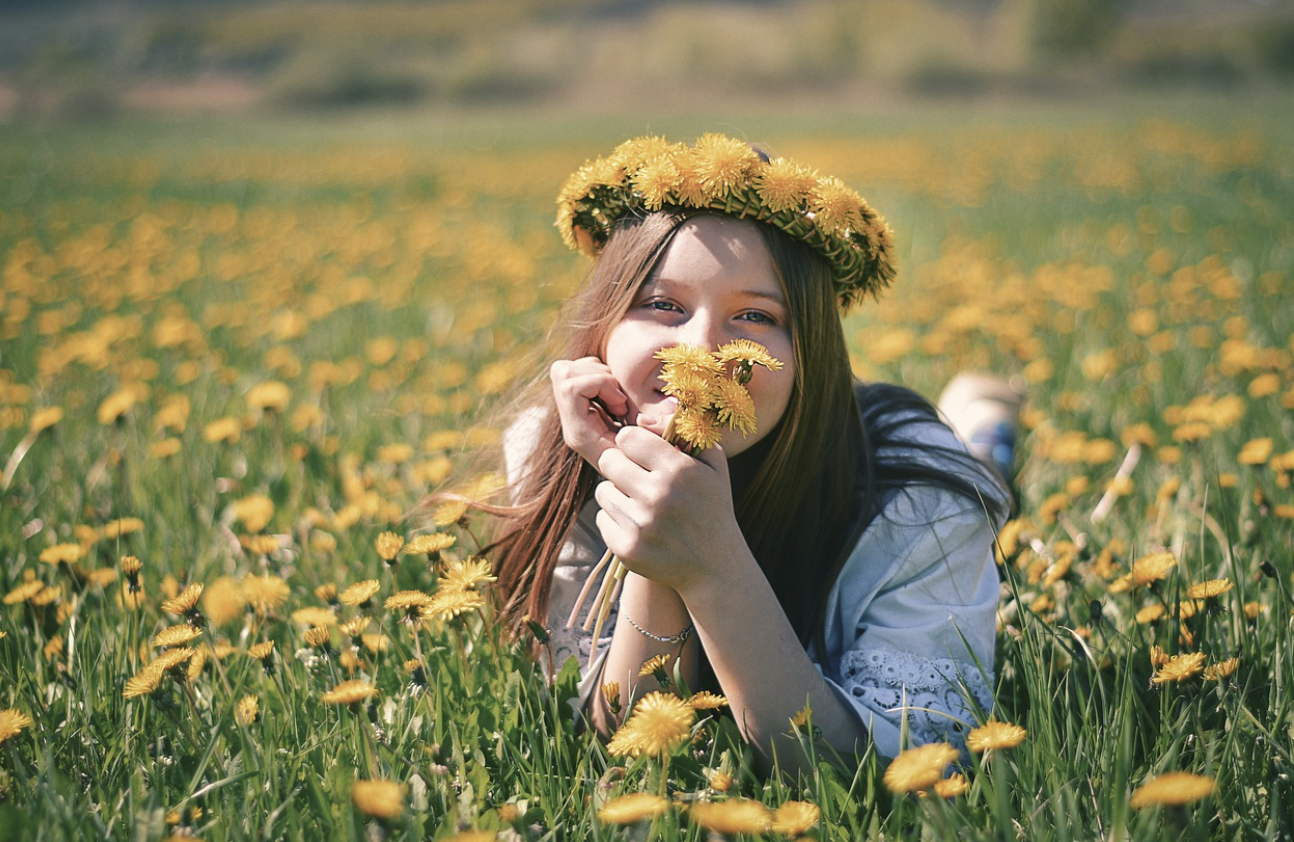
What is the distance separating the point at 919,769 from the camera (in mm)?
969

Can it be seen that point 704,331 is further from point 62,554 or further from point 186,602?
point 62,554

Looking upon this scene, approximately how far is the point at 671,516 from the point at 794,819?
0.38 metres

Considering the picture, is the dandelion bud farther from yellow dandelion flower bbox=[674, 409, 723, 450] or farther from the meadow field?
yellow dandelion flower bbox=[674, 409, 723, 450]

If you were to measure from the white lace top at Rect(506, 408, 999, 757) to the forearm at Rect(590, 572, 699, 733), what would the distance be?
105 mm

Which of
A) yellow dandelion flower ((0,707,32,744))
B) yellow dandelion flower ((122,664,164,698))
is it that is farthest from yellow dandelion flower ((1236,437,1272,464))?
yellow dandelion flower ((0,707,32,744))

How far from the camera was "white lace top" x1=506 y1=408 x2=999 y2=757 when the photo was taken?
4.63 feet

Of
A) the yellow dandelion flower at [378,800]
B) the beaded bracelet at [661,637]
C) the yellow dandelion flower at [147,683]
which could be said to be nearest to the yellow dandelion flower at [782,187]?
the beaded bracelet at [661,637]

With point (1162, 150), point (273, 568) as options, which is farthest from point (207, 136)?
point (273, 568)

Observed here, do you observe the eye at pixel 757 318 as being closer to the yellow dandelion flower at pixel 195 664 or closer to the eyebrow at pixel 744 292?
the eyebrow at pixel 744 292

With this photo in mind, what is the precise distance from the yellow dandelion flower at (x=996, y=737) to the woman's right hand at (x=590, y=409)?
23.7 inches

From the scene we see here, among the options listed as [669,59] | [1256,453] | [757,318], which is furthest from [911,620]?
[669,59]

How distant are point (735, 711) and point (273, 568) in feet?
3.49

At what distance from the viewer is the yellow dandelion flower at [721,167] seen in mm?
1451

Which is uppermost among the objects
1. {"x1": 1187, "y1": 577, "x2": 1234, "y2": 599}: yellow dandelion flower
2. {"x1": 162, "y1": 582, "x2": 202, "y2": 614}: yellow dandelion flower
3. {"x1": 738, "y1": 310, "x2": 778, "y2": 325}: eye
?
{"x1": 738, "y1": 310, "x2": 778, "y2": 325}: eye
